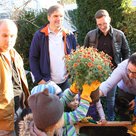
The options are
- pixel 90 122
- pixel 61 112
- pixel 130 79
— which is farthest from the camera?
pixel 130 79

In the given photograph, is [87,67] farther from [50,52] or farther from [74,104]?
[50,52]

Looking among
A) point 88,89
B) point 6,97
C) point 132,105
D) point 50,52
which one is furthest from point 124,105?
point 6,97

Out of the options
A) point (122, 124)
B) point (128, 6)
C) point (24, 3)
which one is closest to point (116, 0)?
point (128, 6)

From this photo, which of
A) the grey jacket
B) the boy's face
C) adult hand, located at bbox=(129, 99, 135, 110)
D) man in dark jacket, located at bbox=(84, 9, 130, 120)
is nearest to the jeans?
man in dark jacket, located at bbox=(84, 9, 130, 120)

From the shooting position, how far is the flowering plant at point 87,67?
2.39m

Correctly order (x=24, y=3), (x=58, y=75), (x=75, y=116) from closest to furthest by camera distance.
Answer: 1. (x=75, y=116)
2. (x=58, y=75)
3. (x=24, y=3)

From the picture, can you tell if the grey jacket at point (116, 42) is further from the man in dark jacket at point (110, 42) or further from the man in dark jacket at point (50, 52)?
the man in dark jacket at point (50, 52)

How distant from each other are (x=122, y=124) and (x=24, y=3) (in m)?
5.02

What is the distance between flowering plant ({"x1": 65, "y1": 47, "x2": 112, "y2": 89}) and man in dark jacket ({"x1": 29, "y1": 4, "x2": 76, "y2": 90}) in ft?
3.41

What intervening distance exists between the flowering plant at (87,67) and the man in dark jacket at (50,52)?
40.9 inches

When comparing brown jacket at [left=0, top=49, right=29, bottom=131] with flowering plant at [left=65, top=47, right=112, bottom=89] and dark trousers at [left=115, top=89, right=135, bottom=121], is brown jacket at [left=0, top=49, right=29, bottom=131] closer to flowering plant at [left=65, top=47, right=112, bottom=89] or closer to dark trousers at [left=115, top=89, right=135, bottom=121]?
flowering plant at [left=65, top=47, right=112, bottom=89]

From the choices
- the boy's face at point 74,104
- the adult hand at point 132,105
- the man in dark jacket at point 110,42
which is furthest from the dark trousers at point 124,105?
the boy's face at point 74,104

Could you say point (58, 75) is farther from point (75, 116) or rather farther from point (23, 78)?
point (75, 116)

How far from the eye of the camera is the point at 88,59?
2.45 meters
